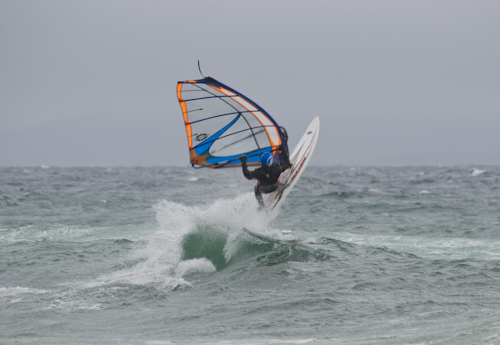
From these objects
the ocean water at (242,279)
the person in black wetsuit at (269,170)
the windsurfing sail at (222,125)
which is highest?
the windsurfing sail at (222,125)

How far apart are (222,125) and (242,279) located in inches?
152

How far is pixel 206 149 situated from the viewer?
407 inches

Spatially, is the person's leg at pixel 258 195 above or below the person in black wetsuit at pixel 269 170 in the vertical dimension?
below

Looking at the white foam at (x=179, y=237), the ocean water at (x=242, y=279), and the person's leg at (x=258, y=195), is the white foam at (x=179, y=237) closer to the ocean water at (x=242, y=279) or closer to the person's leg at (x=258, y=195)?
the ocean water at (x=242, y=279)

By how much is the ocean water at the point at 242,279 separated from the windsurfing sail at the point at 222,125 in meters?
1.00

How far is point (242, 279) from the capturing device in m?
7.36

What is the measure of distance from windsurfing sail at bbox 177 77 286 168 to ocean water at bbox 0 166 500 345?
1000mm

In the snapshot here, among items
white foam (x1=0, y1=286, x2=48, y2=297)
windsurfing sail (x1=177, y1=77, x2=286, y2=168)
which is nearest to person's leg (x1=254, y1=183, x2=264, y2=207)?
windsurfing sail (x1=177, y1=77, x2=286, y2=168)

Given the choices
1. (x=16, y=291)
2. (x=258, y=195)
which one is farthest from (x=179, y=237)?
(x=16, y=291)

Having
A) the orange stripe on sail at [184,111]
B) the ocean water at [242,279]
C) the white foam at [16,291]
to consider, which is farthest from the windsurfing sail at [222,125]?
the white foam at [16,291]

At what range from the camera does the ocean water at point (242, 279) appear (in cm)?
514

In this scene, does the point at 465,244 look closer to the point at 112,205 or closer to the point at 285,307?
the point at 285,307

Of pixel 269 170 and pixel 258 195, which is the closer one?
pixel 269 170

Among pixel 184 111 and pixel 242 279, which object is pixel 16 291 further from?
pixel 184 111
